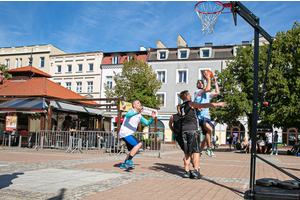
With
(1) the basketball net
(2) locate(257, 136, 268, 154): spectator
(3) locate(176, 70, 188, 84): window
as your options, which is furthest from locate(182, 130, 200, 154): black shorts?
(3) locate(176, 70, 188, 84): window

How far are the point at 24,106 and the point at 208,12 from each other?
42.2 ft

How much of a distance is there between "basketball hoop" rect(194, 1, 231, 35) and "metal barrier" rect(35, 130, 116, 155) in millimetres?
6809

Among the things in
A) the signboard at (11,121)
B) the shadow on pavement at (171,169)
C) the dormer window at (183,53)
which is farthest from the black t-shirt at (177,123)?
the dormer window at (183,53)

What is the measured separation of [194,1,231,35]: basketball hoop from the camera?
375 inches

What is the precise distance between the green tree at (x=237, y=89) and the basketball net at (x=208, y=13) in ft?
45.0

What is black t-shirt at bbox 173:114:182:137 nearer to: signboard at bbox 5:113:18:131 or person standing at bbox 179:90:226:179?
person standing at bbox 179:90:226:179

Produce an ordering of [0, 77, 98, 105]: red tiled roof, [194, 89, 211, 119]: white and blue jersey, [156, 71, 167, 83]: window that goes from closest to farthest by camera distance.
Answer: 1. [194, 89, 211, 119]: white and blue jersey
2. [0, 77, 98, 105]: red tiled roof
3. [156, 71, 167, 83]: window

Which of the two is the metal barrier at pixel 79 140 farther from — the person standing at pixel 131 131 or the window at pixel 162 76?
the window at pixel 162 76

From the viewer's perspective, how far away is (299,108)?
20.9 meters

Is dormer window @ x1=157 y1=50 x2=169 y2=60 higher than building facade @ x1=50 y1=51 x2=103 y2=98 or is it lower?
higher

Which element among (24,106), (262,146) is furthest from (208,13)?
(262,146)

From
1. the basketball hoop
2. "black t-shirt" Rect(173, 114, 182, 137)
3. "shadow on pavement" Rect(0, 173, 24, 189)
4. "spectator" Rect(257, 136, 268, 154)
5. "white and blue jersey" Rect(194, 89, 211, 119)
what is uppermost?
the basketball hoop

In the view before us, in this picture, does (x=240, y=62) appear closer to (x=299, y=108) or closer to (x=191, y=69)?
(x=299, y=108)

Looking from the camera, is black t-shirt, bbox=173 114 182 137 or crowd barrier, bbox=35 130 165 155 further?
crowd barrier, bbox=35 130 165 155
